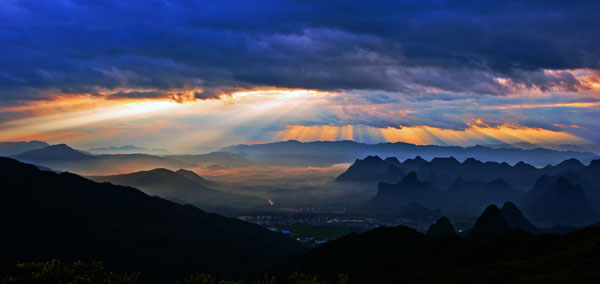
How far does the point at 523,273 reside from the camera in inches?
3260

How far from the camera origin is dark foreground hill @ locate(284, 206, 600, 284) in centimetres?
8481

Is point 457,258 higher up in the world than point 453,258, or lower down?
higher up

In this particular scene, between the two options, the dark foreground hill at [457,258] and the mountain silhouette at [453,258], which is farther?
the mountain silhouette at [453,258]

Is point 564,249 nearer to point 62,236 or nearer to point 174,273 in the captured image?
point 174,273

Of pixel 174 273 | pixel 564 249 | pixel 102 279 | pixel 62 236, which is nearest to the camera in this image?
pixel 102 279

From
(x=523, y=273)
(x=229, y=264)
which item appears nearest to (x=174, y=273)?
(x=229, y=264)

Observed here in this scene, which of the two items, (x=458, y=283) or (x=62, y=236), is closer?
(x=458, y=283)

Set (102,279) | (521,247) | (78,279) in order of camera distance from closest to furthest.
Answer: (78,279), (102,279), (521,247)

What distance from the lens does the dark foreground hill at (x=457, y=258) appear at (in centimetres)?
8481

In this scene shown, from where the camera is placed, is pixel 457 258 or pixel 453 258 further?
pixel 453 258

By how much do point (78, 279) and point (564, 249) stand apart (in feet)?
392

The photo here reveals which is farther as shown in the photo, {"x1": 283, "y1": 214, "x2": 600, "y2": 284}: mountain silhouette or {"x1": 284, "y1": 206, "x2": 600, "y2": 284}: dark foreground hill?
{"x1": 283, "y1": 214, "x2": 600, "y2": 284}: mountain silhouette

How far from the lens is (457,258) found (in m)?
140

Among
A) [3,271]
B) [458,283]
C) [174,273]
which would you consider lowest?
[174,273]
